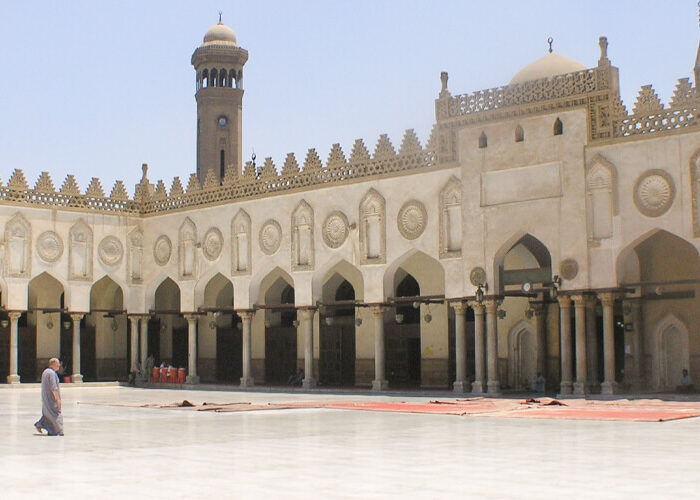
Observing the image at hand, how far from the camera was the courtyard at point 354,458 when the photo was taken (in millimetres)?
6898

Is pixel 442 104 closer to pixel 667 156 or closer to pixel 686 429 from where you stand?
pixel 667 156

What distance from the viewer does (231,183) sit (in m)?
29.0

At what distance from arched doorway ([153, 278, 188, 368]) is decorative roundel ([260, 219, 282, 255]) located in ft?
20.6

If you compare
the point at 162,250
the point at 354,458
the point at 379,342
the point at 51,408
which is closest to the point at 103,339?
the point at 162,250

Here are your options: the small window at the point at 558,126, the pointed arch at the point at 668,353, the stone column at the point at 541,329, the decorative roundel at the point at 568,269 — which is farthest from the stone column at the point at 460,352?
the small window at the point at 558,126

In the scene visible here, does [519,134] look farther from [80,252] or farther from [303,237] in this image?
[80,252]

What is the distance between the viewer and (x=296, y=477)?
24.9 ft

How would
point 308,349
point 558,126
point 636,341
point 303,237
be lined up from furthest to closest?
point 303,237, point 308,349, point 636,341, point 558,126

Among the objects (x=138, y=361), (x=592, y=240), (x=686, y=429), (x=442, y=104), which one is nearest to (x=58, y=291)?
(x=138, y=361)

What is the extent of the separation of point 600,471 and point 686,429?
14.2 ft

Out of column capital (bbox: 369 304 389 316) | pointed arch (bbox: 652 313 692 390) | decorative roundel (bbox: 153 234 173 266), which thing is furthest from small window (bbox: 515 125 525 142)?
decorative roundel (bbox: 153 234 173 266)

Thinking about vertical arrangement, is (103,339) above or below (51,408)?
above

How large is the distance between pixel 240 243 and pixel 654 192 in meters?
12.2

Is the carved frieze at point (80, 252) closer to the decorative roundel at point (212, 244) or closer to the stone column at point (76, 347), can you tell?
the stone column at point (76, 347)
